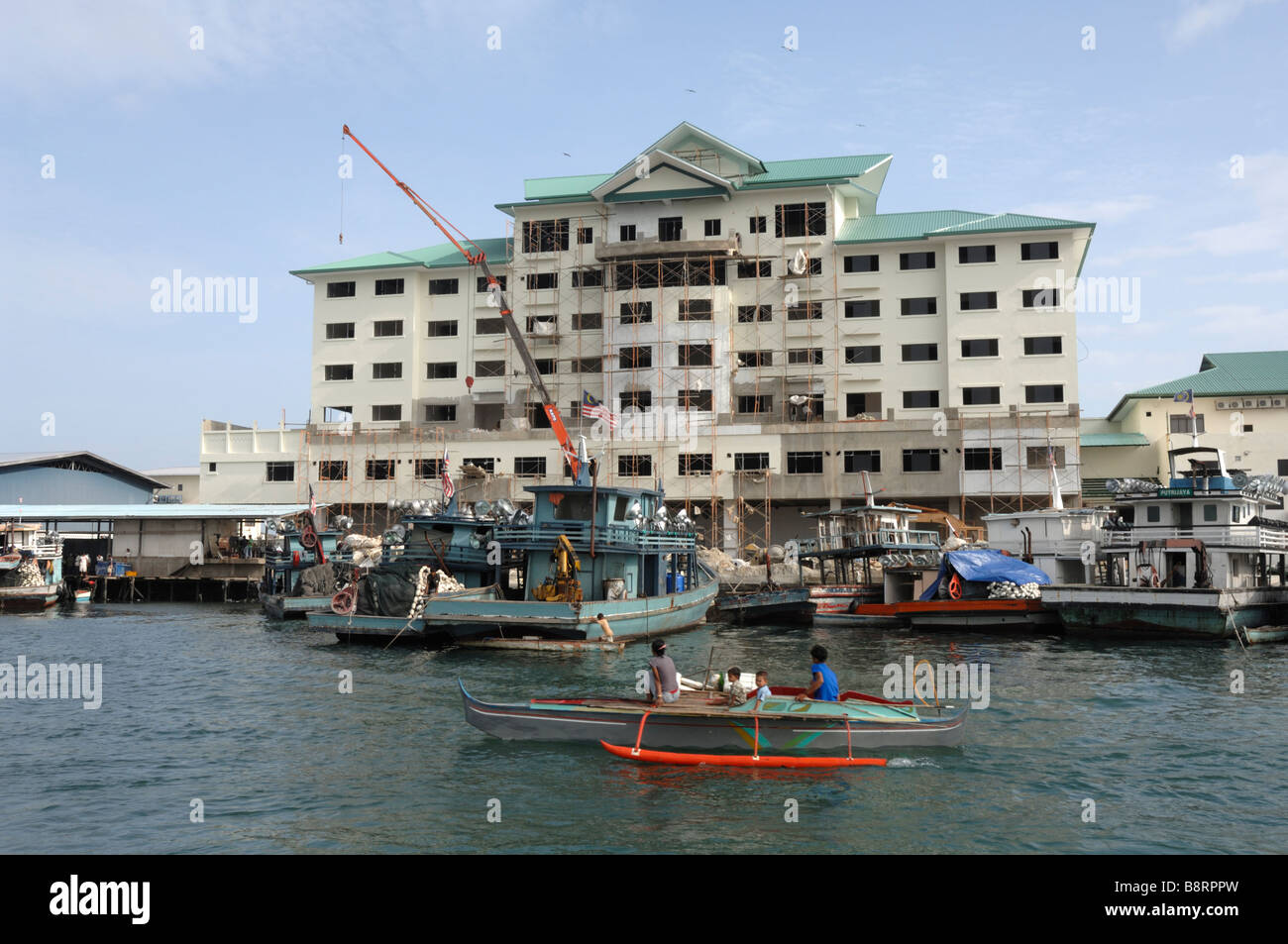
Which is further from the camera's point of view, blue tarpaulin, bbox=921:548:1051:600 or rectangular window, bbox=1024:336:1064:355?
rectangular window, bbox=1024:336:1064:355

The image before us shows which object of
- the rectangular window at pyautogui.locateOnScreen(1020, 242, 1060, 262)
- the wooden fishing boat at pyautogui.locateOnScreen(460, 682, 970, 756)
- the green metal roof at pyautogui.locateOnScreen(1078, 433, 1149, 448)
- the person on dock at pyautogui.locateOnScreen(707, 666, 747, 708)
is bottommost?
the wooden fishing boat at pyautogui.locateOnScreen(460, 682, 970, 756)

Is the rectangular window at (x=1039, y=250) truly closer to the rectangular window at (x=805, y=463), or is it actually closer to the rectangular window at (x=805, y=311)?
the rectangular window at (x=805, y=311)

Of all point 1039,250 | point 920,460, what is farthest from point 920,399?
point 1039,250

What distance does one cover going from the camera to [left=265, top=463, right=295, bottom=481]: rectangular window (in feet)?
219

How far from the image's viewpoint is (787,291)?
63.1m

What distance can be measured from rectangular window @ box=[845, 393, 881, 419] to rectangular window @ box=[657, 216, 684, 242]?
50.9 feet

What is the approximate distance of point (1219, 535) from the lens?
34.6 m

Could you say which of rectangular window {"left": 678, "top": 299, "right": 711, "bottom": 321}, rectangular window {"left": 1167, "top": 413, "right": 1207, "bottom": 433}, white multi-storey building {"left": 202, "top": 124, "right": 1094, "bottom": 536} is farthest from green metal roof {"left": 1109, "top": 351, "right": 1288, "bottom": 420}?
rectangular window {"left": 678, "top": 299, "right": 711, "bottom": 321}

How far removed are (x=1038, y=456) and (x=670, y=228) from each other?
27.4m

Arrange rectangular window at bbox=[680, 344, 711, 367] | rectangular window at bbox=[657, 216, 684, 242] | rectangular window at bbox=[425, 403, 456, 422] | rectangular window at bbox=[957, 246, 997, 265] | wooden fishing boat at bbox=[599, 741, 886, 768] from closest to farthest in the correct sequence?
wooden fishing boat at bbox=[599, 741, 886, 768]
rectangular window at bbox=[957, 246, 997, 265]
rectangular window at bbox=[680, 344, 711, 367]
rectangular window at bbox=[657, 216, 684, 242]
rectangular window at bbox=[425, 403, 456, 422]

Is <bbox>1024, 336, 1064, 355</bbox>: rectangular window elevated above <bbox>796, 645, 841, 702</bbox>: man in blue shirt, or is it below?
above

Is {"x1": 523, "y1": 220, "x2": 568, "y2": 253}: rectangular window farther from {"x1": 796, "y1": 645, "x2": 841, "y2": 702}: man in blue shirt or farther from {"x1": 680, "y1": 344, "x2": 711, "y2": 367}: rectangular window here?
{"x1": 796, "y1": 645, "x2": 841, "y2": 702}: man in blue shirt

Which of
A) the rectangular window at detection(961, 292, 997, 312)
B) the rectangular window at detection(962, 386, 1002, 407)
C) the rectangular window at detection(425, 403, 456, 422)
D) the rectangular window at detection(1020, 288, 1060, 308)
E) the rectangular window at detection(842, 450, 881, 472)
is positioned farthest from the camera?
the rectangular window at detection(425, 403, 456, 422)

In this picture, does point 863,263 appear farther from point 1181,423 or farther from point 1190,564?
point 1190,564
